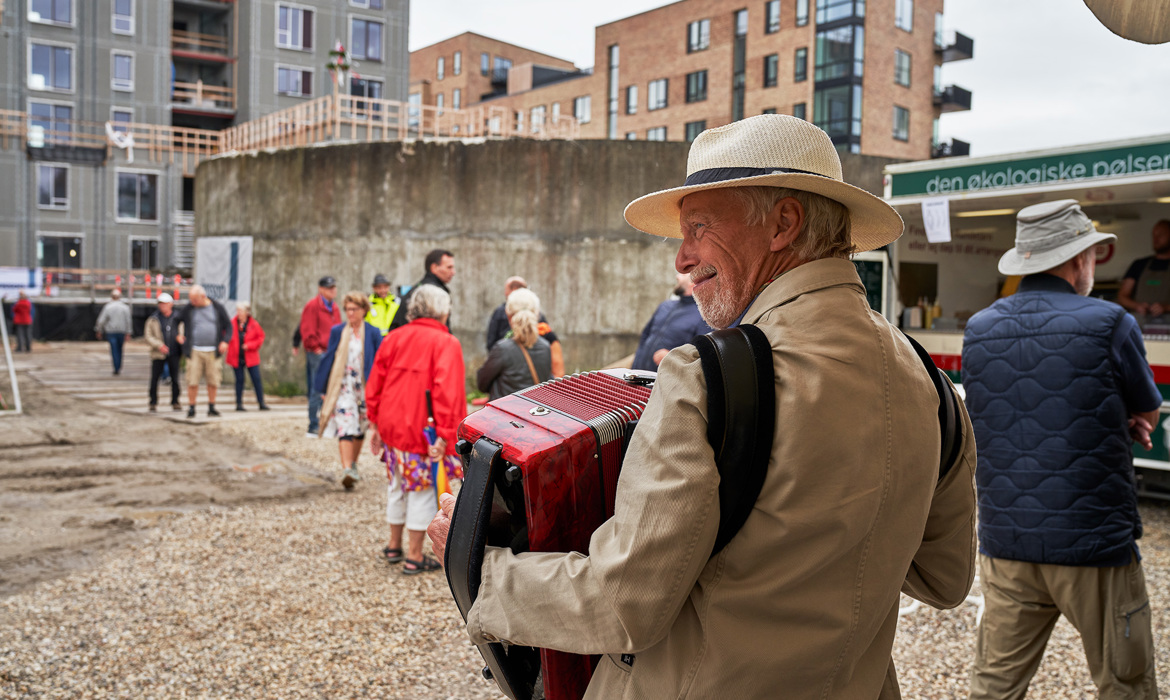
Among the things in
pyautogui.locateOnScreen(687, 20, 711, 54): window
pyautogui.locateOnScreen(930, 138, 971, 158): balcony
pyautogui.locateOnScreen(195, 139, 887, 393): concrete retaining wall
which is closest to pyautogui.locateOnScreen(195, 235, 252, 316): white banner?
pyautogui.locateOnScreen(195, 139, 887, 393): concrete retaining wall

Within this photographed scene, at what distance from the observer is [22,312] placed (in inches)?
958

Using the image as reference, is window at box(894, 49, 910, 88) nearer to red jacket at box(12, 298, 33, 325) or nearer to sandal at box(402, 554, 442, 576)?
red jacket at box(12, 298, 33, 325)

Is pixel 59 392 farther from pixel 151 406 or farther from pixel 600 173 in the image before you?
pixel 600 173


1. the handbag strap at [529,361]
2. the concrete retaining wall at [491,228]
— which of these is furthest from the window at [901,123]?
the handbag strap at [529,361]

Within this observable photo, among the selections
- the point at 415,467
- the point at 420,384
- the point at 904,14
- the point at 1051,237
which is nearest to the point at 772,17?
the point at 904,14

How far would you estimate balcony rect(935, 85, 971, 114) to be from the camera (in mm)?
36906

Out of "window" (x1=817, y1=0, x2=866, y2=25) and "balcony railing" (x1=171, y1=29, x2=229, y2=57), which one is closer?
"window" (x1=817, y1=0, x2=866, y2=25)

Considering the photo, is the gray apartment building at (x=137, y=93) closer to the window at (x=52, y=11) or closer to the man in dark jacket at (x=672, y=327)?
the window at (x=52, y=11)

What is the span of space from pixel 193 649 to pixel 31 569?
6.55 feet

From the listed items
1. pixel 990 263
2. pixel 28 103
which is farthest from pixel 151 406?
pixel 28 103

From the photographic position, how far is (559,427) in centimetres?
161

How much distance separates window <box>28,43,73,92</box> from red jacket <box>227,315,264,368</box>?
97.7ft

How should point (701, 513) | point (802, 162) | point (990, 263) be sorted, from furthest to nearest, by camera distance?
point (990, 263) → point (802, 162) → point (701, 513)

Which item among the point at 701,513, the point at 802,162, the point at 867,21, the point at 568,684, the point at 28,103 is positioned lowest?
→ the point at 568,684
